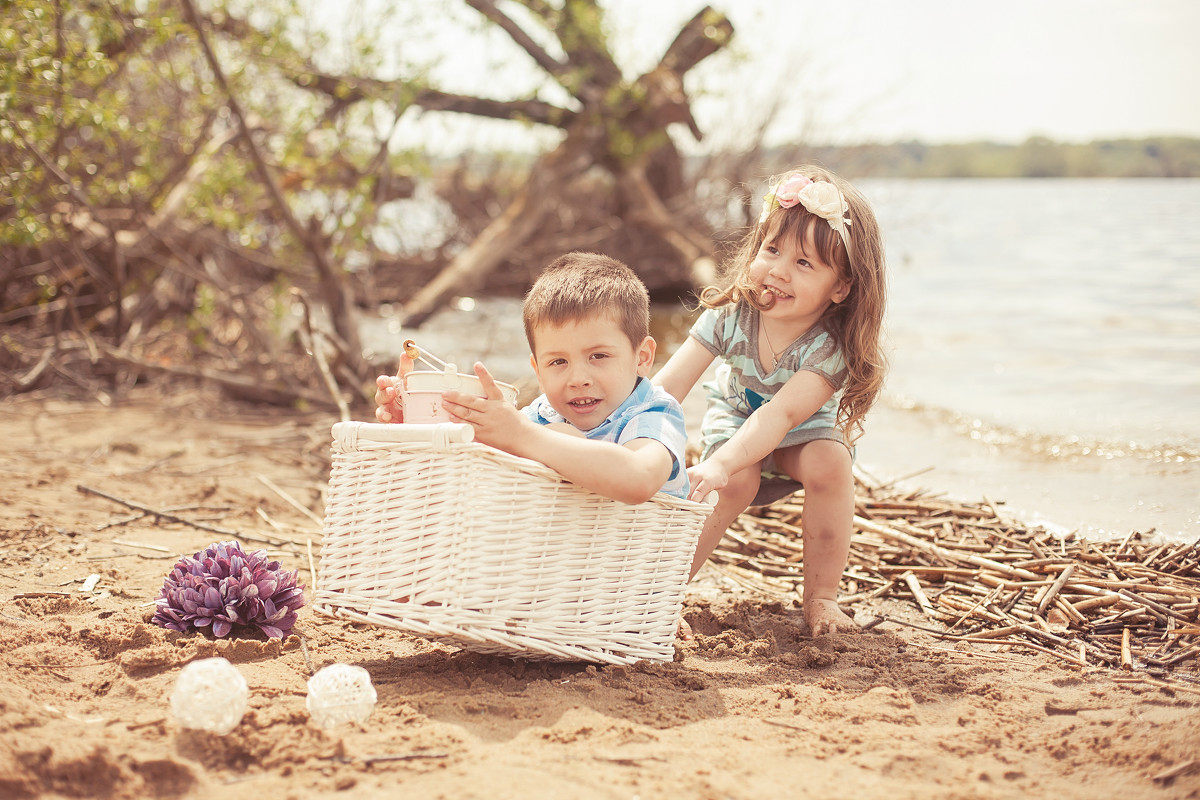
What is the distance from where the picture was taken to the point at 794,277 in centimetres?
291

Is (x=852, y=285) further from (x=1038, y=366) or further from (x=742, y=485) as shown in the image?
(x=1038, y=366)

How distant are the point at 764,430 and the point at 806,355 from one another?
32 centimetres

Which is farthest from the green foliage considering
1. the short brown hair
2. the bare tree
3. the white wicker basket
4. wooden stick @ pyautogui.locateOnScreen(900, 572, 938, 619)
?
wooden stick @ pyautogui.locateOnScreen(900, 572, 938, 619)

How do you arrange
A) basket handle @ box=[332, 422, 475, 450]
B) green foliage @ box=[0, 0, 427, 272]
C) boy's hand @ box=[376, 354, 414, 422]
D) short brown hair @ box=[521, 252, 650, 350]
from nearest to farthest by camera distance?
basket handle @ box=[332, 422, 475, 450]
short brown hair @ box=[521, 252, 650, 350]
boy's hand @ box=[376, 354, 414, 422]
green foliage @ box=[0, 0, 427, 272]

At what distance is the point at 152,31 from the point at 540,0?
10.7 feet

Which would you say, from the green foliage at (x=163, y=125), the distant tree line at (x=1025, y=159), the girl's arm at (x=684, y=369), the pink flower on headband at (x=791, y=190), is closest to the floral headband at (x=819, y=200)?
the pink flower on headband at (x=791, y=190)

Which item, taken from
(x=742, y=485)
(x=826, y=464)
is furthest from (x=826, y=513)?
(x=742, y=485)

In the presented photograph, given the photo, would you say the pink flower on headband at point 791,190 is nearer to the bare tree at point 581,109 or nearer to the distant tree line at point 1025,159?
the distant tree line at point 1025,159

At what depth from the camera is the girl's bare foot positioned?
→ 2.82m

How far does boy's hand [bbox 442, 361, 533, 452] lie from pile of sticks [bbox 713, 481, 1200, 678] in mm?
1530

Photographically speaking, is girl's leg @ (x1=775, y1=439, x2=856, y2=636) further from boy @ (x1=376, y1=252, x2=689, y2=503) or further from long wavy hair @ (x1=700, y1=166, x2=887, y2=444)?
boy @ (x1=376, y1=252, x2=689, y2=503)

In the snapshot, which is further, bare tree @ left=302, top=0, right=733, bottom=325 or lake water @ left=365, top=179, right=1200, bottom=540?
bare tree @ left=302, top=0, right=733, bottom=325

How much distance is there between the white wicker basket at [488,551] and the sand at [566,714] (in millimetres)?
147

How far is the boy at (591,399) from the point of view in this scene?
7.14 ft
